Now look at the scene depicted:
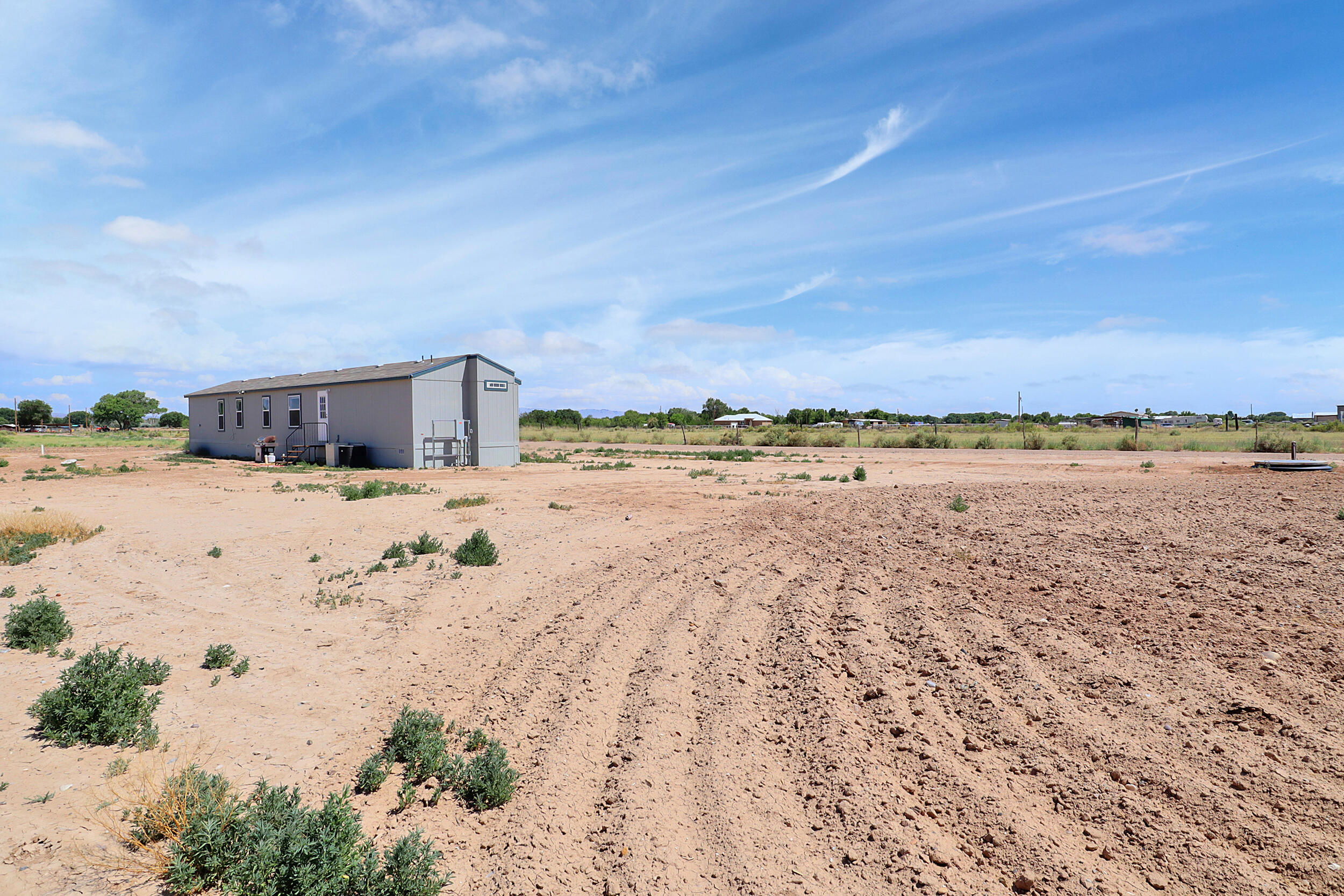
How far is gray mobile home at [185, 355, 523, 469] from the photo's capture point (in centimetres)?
2589

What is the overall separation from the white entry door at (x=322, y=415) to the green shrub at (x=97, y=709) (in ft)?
89.4

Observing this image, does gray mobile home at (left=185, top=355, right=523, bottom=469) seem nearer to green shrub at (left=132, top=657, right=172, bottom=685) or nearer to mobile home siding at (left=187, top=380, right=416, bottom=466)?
mobile home siding at (left=187, top=380, right=416, bottom=466)

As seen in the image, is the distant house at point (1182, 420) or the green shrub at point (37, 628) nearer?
the green shrub at point (37, 628)

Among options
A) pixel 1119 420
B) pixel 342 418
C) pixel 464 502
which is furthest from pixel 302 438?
pixel 1119 420

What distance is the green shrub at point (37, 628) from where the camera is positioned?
614cm

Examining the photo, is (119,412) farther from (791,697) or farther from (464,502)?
(791,697)

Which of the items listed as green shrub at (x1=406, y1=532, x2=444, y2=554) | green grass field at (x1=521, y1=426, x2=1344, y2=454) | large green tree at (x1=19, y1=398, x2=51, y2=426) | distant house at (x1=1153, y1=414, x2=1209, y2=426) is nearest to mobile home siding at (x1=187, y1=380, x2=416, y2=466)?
green shrub at (x1=406, y1=532, x2=444, y2=554)

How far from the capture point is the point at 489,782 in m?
3.98

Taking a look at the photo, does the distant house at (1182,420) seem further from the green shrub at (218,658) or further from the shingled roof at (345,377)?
the green shrub at (218,658)

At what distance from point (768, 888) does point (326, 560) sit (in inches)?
325

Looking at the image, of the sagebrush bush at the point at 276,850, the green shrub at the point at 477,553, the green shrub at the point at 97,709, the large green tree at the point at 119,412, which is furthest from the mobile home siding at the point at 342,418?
the large green tree at the point at 119,412

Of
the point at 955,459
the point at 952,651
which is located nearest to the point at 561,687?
the point at 952,651

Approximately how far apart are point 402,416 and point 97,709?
22.5 metres

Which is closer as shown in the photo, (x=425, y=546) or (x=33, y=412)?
(x=425, y=546)
